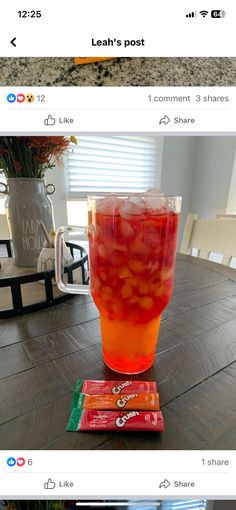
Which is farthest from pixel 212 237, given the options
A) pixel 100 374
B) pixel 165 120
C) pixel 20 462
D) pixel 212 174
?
pixel 212 174

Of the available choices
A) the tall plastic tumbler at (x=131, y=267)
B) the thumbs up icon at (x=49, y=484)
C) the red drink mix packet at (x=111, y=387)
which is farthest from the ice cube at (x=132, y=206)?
the thumbs up icon at (x=49, y=484)

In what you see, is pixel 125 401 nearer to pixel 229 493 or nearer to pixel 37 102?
pixel 229 493

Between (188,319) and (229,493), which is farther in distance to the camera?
(188,319)

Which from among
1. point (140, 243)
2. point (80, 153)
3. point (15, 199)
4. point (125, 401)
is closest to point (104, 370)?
point (125, 401)

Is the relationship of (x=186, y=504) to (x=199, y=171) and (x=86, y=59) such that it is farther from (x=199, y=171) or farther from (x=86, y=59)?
(x=199, y=171)
